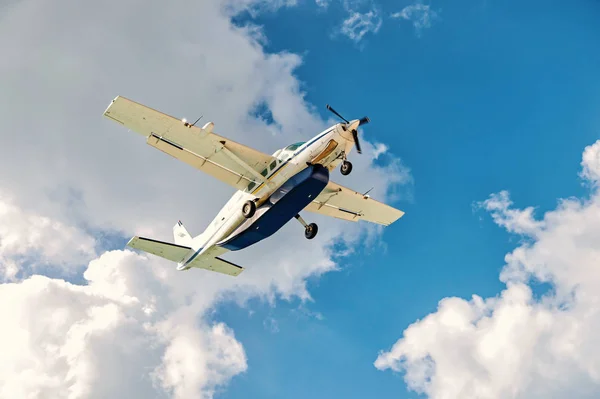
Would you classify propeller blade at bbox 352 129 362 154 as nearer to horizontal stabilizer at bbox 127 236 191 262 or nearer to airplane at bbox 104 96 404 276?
airplane at bbox 104 96 404 276

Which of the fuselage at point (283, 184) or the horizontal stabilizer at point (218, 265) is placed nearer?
the fuselage at point (283, 184)

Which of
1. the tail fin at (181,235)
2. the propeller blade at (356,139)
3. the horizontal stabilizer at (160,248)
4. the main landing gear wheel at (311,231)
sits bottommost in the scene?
the horizontal stabilizer at (160,248)

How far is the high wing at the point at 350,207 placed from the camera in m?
33.2

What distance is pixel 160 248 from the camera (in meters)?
32.0

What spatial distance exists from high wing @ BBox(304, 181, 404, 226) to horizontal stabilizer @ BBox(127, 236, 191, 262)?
887 centimetres

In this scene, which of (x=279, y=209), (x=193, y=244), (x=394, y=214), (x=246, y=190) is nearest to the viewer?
(x=279, y=209)

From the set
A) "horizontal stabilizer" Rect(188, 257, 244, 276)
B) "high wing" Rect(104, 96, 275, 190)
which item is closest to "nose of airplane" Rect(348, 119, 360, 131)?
"high wing" Rect(104, 96, 275, 190)

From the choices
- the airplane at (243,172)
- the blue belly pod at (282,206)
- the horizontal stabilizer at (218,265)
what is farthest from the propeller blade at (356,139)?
the horizontal stabilizer at (218,265)

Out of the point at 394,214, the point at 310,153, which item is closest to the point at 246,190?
the point at 310,153

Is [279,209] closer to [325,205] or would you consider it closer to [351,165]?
[351,165]

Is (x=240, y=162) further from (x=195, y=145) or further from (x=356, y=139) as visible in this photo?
(x=356, y=139)

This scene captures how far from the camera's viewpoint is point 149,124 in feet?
85.8

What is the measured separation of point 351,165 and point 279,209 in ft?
15.0

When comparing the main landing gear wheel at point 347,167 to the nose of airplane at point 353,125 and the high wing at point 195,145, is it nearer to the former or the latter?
the nose of airplane at point 353,125
